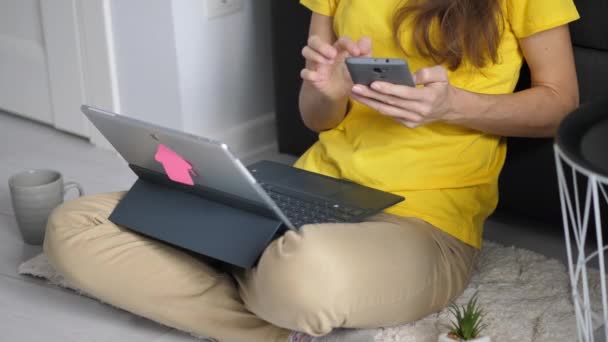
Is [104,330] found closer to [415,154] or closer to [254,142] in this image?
[415,154]

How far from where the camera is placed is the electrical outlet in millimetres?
2166

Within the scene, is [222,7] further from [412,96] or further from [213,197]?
[412,96]

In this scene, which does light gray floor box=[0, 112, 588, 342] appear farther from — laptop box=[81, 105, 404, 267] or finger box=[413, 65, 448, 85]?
finger box=[413, 65, 448, 85]

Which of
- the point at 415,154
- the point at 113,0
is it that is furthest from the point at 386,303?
the point at 113,0

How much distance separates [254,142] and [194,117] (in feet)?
0.65

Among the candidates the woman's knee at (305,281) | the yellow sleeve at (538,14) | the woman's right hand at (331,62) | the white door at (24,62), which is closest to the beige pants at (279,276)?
the woman's knee at (305,281)

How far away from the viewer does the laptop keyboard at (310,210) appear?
148 cm

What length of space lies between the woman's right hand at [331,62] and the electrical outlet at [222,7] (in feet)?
2.00

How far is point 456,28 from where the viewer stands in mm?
1492

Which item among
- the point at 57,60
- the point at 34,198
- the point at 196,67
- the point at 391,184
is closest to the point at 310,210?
the point at 391,184

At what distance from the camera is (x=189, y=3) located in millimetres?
2123

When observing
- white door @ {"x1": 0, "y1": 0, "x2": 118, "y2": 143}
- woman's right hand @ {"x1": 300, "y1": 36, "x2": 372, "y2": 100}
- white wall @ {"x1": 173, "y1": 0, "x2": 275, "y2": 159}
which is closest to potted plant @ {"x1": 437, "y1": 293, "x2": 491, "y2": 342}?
woman's right hand @ {"x1": 300, "y1": 36, "x2": 372, "y2": 100}

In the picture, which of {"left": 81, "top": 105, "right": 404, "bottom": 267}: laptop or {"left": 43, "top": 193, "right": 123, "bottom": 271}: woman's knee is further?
{"left": 43, "top": 193, "right": 123, "bottom": 271}: woman's knee

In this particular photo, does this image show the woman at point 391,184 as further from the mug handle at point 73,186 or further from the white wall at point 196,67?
the white wall at point 196,67
